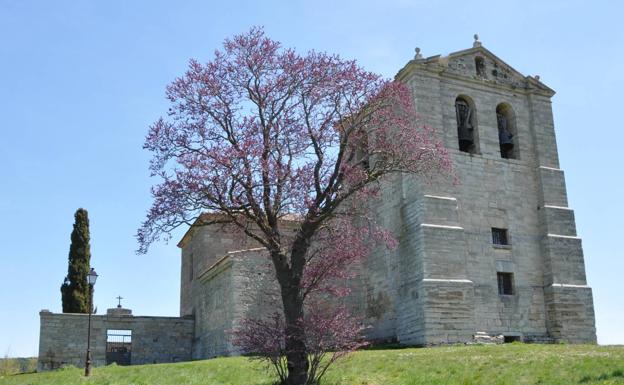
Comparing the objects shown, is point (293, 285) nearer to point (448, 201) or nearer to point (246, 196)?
point (246, 196)

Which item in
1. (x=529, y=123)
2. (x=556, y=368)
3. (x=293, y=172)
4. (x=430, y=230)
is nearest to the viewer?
(x=556, y=368)

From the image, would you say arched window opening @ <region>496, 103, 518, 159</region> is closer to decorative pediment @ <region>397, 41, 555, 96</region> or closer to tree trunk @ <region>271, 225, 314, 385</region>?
decorative pediment @ <region>397, 41, 555, 96</region>

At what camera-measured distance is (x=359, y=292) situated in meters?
25.1

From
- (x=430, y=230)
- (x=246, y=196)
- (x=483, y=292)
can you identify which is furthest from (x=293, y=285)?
(x=483, y=292)

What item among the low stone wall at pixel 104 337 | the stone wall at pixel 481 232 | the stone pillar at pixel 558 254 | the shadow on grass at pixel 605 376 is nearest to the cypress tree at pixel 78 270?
the low stone wall at pixel 104 337

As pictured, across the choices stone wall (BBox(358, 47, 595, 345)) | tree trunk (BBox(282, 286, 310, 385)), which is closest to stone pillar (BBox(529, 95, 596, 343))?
stone wall (BBox(358, 47, 595, 345))

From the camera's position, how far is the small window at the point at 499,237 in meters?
23.1

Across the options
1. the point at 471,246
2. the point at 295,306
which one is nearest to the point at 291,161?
the point at 295,306

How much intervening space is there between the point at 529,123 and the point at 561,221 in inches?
156

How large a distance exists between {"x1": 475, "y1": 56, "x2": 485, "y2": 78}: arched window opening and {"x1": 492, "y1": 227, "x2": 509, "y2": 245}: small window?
5949mm

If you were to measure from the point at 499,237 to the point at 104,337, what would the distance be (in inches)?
648

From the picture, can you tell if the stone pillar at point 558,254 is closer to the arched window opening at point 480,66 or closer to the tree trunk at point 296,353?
the arched window opening at point 480,66

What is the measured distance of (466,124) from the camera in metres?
24.1

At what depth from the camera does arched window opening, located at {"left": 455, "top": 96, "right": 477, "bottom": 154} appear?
24000mm
